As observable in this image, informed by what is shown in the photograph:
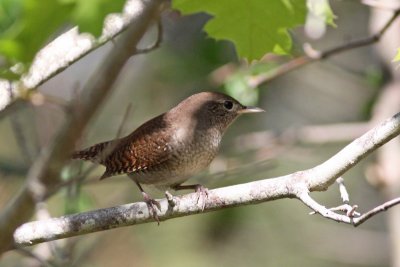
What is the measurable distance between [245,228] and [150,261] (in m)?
1.08

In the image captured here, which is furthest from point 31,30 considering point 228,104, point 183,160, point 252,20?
point 228,104

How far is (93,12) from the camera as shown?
2004mm

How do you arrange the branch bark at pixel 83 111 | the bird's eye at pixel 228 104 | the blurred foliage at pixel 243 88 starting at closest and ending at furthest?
the branch bark at pixel 83 111
the bird's eye at pixel 228 104
the blurred foliage at pixel 243 88

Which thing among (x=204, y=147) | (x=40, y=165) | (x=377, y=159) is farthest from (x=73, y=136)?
(x=377, y=159)

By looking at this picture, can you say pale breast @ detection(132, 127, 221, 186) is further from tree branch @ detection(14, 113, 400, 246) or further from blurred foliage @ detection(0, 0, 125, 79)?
blurred foliage @ detection(0, 0, 125, 79)

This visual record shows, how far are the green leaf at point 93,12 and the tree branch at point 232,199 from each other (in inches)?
52.8

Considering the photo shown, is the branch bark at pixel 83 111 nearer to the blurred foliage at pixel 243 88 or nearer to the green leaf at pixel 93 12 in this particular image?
the green leaf at pixel 93 12

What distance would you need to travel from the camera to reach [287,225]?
9.63 metres

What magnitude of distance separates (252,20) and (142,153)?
207cm

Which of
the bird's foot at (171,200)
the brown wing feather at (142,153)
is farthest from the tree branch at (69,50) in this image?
the brown wing feather at (142,153)

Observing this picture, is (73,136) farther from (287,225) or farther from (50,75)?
(287,225)

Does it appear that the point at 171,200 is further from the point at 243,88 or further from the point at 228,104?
the point at 243,88

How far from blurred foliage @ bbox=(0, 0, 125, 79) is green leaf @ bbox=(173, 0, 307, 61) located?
2.42ft

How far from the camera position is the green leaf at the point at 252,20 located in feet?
8.93
